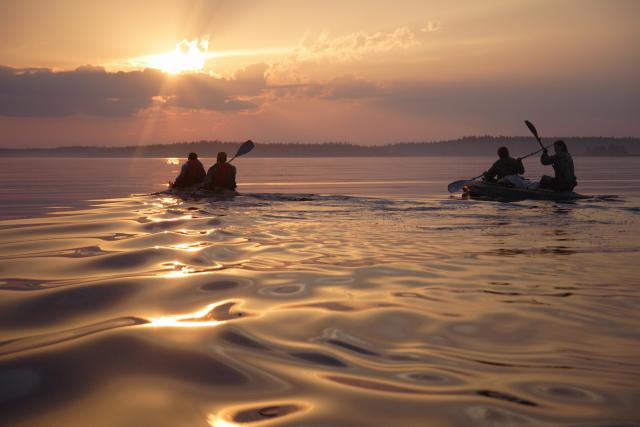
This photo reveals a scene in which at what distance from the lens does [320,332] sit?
441 centimetres

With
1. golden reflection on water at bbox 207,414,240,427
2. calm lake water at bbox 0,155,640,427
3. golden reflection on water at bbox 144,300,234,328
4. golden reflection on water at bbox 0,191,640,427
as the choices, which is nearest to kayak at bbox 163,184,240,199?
calm lake water at bbox 0,155,640,427

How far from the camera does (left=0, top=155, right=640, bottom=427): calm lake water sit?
301cm

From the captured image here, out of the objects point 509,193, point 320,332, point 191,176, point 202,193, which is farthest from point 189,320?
point 191,176

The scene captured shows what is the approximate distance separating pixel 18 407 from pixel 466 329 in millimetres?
3245

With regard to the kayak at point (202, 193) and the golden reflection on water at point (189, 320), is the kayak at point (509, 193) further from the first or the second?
the golden reflection on water at point (189, 320)

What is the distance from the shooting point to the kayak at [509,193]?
18.3m

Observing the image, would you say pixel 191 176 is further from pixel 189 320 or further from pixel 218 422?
pixel 218 422

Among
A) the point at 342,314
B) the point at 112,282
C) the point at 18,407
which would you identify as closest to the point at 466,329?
the point at 342,314

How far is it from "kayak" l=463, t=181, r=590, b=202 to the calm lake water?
8.80 metres

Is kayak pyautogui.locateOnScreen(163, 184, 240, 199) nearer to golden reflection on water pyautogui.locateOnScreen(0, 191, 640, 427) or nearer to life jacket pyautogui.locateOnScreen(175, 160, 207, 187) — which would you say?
life jacket pyautogui.locateOnScreen(175, 160, 207, 187)

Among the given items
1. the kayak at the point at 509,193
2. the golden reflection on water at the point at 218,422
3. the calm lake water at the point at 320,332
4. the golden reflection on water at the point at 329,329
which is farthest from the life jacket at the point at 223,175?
the golden reflection on water at the point at 218,422

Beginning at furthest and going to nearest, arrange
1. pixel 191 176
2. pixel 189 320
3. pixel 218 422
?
1. pixel 191 176
2. pixel 189 320
3. pixel 218 422

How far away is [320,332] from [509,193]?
635 inches

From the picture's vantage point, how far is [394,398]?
3.11 meters
